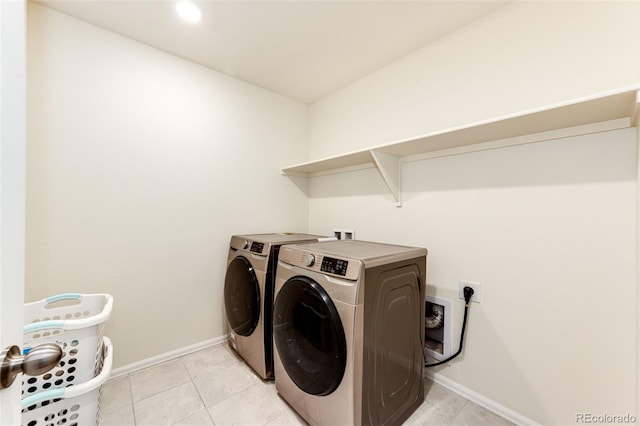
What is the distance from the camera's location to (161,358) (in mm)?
1948

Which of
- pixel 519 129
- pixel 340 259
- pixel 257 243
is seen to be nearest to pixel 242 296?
pixel 257 243

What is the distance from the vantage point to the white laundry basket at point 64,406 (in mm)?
981

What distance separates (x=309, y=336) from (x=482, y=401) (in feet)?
3.79

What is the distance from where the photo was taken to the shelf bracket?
180 centimetres

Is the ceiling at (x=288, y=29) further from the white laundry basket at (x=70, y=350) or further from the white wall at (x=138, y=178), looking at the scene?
the white laundry basket at (x=70, y=350)

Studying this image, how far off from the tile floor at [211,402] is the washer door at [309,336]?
340 millimetres

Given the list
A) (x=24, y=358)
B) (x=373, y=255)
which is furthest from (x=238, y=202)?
(x=24, y=358)

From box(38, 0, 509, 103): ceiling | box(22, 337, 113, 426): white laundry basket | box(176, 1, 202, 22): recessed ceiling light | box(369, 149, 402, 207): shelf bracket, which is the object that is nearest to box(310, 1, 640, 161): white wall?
box(38, 0, 509, 103): ceiling

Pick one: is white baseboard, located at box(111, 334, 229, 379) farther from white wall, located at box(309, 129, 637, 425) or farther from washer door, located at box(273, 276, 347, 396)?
white wall, located at box(309, 129, 637, 425)

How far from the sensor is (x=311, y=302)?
4.33ft

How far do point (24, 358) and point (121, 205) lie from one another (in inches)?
63.3

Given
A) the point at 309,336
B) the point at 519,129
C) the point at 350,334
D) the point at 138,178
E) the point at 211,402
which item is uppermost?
the point at 519,129

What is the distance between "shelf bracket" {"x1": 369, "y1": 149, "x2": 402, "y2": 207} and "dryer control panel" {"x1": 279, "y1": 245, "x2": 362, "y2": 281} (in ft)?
2.72

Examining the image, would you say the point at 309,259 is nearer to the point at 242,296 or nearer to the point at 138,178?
the point at 242,296
